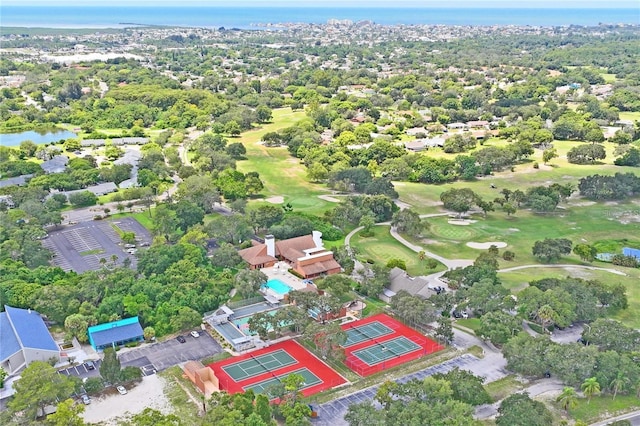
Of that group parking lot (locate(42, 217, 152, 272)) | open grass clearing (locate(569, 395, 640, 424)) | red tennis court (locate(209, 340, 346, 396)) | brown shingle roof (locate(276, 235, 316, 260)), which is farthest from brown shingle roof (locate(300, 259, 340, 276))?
open grass clearing (locate(569, 395, 640, 424))

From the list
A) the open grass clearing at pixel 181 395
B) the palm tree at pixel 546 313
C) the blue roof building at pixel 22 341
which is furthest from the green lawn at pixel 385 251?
the blue roof building at pixel 22 341

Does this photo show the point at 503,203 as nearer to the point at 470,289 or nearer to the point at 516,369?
the point at 470,289

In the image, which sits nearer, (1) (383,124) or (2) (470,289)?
(2) (470,289)

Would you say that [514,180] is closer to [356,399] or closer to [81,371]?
[356,399]

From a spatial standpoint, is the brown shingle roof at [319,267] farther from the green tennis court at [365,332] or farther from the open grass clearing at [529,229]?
the open grass clearing at [529,229]

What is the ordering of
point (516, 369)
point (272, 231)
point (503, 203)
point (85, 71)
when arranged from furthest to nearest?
point (85, 71)
point (503, 203)
point (272, 231)
point (516, 369)

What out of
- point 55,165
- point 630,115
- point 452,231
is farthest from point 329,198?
point 630,115

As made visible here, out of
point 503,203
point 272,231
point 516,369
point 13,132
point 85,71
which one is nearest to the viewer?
point 516,369

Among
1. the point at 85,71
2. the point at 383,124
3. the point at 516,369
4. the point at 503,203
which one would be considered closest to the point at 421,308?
the point at 516,369
